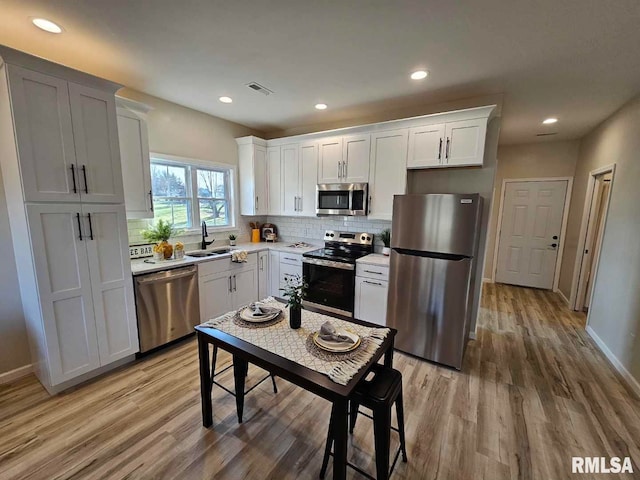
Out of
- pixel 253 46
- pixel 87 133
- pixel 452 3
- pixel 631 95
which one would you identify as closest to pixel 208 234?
pixel 87 133

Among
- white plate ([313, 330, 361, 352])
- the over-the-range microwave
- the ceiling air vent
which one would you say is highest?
the ceiling air vent

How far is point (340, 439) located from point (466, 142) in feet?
9.07

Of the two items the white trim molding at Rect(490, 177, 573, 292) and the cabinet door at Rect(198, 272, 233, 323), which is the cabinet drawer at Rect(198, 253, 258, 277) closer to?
the cabinet door at Rect(198, 272, 233, 323)

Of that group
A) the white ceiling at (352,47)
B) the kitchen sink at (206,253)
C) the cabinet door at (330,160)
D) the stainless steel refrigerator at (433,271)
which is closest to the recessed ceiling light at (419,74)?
the white ceiling at (352,47)

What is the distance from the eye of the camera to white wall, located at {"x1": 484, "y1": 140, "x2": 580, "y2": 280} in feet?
15.1

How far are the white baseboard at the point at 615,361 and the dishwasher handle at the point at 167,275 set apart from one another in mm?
4211

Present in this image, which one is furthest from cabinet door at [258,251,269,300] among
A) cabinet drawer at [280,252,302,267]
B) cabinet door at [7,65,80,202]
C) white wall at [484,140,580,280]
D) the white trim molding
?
the white trim molding

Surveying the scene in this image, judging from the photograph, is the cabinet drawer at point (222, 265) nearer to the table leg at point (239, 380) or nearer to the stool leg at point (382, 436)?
the table leg at point (239, 380)

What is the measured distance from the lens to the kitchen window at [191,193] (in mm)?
3268

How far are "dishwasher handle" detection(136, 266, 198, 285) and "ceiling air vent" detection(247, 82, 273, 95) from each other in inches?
78.4

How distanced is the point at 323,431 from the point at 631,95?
14.1 ft

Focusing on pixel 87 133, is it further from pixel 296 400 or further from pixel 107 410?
Result: pixel 296 400

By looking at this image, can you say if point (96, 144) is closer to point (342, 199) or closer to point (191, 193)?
point (191, 193)

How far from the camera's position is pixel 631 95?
278cm
